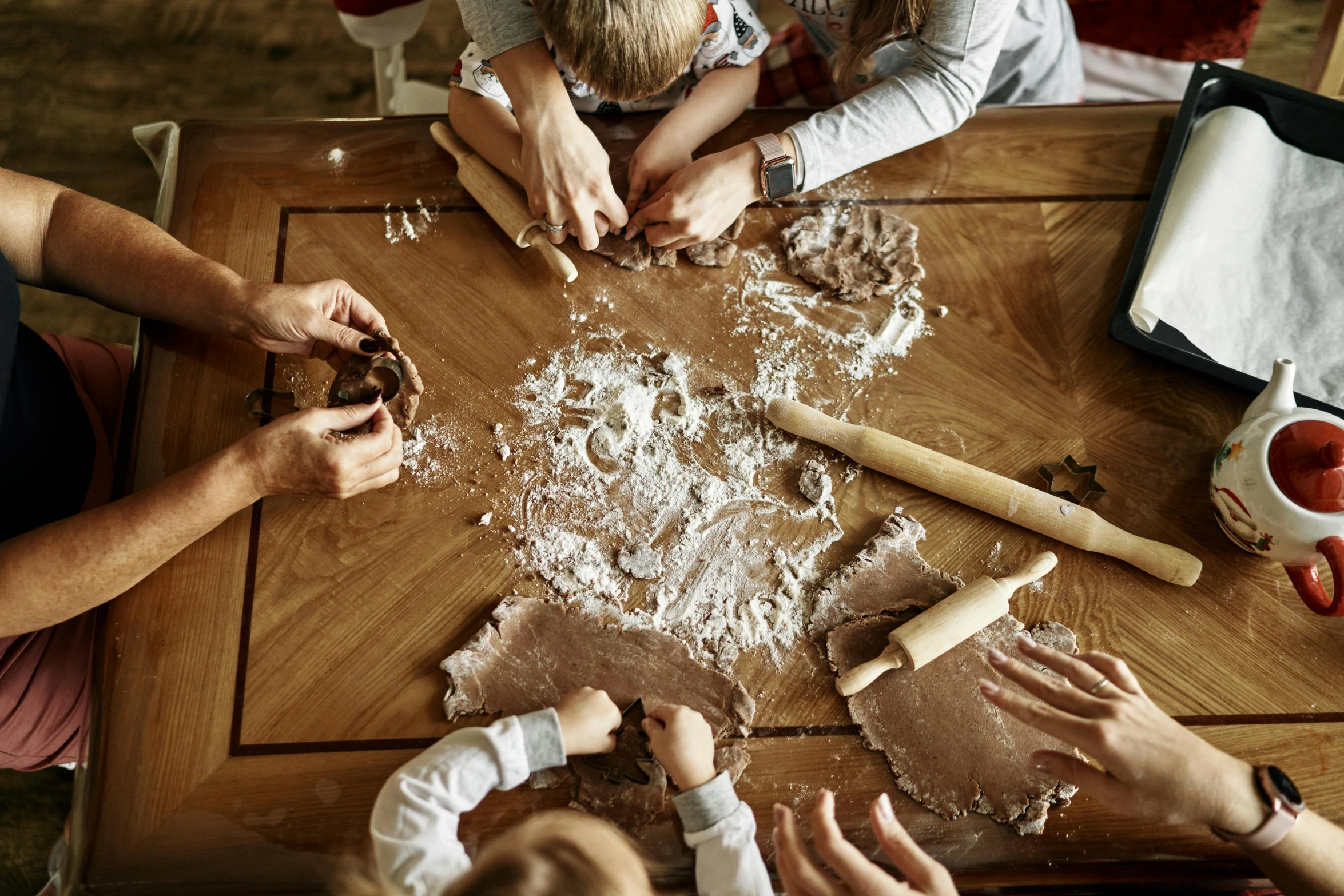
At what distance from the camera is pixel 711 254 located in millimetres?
1171

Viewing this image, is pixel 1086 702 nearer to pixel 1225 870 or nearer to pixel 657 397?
pixel 1225 870

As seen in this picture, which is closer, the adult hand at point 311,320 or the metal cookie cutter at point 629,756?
the metal cookie cutter at point 629,756

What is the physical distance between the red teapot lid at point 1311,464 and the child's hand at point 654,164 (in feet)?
2.61

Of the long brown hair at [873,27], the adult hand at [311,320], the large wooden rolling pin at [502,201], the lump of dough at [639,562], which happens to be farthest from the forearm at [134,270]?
the long brown hair at [873,27]

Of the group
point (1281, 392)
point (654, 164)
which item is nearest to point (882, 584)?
point (1281, 392)

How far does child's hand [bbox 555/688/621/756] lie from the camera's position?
35.4 inches

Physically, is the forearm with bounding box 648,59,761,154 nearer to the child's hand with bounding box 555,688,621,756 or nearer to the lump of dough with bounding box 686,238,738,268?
the lump of dough with bounding box 686,238,738,268

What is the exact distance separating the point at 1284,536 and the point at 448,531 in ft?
3.04

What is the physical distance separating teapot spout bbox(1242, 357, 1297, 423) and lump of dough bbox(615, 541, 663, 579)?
696mm

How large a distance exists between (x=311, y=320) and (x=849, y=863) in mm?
852

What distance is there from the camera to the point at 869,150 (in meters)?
1.20

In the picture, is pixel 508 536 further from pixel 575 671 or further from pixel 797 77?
pixel 797 77

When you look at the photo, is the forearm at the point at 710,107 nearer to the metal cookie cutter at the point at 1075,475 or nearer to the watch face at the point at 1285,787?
the metal cookie cutter at the point at 1075,475

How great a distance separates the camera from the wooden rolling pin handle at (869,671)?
944 millimetres
